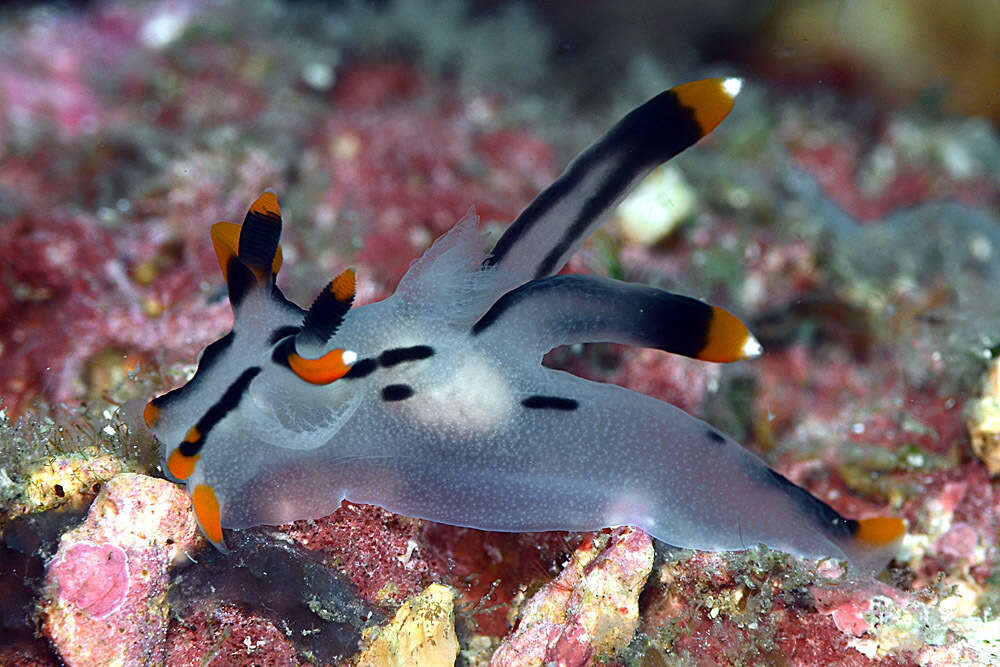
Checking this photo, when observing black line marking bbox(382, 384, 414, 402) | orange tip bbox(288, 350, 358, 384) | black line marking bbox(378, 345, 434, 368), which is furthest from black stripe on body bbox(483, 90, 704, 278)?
orange tip bbox(288, 350, 358, 384)

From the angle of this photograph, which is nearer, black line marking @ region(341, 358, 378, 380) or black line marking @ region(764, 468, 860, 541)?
black line marking @ region(341, 358, 378, 380)

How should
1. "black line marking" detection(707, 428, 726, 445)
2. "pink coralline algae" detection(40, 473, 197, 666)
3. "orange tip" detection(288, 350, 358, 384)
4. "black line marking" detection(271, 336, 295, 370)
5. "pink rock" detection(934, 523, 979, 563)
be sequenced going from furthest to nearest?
"pink rock" detection(934, 523, 979, 563)
"black line marking" detection(707, 428, 726, 445)
"black line marking" detection(271, 336, 295, 370)
"orange tip" detection(288, 350, 358, 384)
"pink coralline algae" detection(40, 473, 197, 666)

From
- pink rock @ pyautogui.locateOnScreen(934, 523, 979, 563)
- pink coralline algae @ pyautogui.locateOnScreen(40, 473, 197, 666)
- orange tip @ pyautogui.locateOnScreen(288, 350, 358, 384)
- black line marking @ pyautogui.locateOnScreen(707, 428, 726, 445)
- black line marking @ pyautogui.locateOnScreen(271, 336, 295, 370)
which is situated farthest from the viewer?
pink rock @ pyautogui.locateOnScreen(934, 523, 979, 563)

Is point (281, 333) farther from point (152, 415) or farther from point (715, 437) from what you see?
point (715, 437)

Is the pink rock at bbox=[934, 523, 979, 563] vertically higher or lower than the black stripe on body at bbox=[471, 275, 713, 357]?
higher

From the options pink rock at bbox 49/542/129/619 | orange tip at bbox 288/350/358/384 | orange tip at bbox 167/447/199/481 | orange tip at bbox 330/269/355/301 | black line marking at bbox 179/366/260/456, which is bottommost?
pink rock at bbox 49/542/129/619

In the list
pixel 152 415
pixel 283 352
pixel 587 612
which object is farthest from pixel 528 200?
pixel 587 612

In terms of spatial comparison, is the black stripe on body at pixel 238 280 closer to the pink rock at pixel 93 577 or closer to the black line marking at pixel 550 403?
the pink rock at pixel 93 577

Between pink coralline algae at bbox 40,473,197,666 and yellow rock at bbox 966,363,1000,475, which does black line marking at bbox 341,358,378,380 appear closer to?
pink coralline algae at bbox 40,473,197,666
